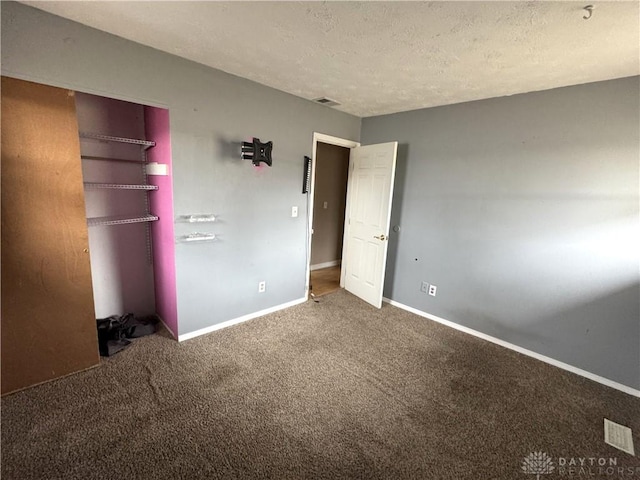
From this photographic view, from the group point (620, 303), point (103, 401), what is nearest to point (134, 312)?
point (103, 401)

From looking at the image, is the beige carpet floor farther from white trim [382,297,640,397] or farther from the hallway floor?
the hallway floor

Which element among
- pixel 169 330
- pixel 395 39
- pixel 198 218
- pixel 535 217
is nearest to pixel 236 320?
pixel 169 330

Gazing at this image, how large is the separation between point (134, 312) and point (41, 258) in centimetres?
121

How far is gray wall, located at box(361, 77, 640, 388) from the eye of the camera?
2.22 m

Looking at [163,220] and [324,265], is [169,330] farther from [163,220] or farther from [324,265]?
[324,265]

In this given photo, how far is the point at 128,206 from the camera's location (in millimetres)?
2709

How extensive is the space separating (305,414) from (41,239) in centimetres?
210

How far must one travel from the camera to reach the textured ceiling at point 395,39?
1.47 m

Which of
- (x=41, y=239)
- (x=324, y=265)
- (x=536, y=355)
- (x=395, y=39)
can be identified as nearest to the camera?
(x=395, y=39)

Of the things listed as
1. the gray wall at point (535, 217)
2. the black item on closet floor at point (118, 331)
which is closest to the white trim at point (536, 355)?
the gray wall at point (535, 217)

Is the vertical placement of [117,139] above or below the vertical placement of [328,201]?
above

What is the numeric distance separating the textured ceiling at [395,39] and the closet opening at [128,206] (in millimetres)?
680

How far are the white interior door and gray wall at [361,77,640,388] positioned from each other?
0.29m

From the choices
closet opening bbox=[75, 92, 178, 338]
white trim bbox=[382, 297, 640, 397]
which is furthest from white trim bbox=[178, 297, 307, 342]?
white trim bbox=[382, 297, 640, 397]
